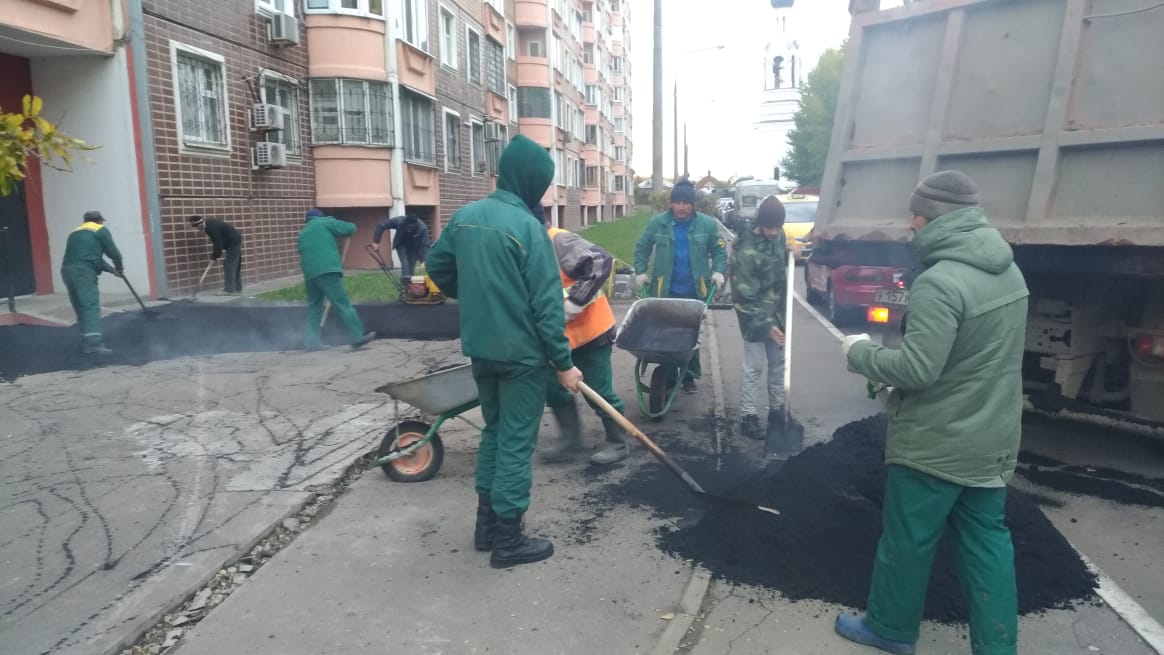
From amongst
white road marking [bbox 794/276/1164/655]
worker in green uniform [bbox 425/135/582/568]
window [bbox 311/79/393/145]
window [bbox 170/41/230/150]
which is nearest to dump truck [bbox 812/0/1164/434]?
white road marking [bbox 794/276/1164/655]

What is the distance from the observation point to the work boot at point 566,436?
5672 mm

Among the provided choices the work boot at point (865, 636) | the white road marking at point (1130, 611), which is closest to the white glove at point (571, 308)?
the work boot at point (865, 636)

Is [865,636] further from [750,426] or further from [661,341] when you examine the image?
[661,341]

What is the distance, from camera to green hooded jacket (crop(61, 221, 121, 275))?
941 centimetres

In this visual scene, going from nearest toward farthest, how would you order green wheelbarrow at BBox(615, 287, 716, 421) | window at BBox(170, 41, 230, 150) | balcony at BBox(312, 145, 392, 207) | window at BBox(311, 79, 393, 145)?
1. green wheelbarrow at BBox(615, 287, 716, 421)
2. window at BBox(170, 41, 230, 150)
3. window at BBox(311, 79, 393, 145)
4. balcony at BBox(312, 145, 392, 207)

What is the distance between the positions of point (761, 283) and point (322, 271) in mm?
5473

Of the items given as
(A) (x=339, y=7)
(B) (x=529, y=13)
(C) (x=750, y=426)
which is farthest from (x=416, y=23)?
(C) (x=750, y=426)

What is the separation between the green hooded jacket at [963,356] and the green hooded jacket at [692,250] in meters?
4.32

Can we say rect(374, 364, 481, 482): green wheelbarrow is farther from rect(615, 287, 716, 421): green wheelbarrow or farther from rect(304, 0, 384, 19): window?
rect(304, 0, 384, 19): window

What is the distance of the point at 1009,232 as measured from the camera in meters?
5.11

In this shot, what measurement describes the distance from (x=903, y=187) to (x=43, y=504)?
584 cm

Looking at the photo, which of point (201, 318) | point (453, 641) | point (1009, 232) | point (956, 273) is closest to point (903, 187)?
point (1009, 232)

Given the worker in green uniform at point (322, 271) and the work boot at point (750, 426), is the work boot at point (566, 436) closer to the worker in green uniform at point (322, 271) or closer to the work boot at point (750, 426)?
the work boot at point (750, 426)

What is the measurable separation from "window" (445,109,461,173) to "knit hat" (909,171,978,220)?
22.7 m
